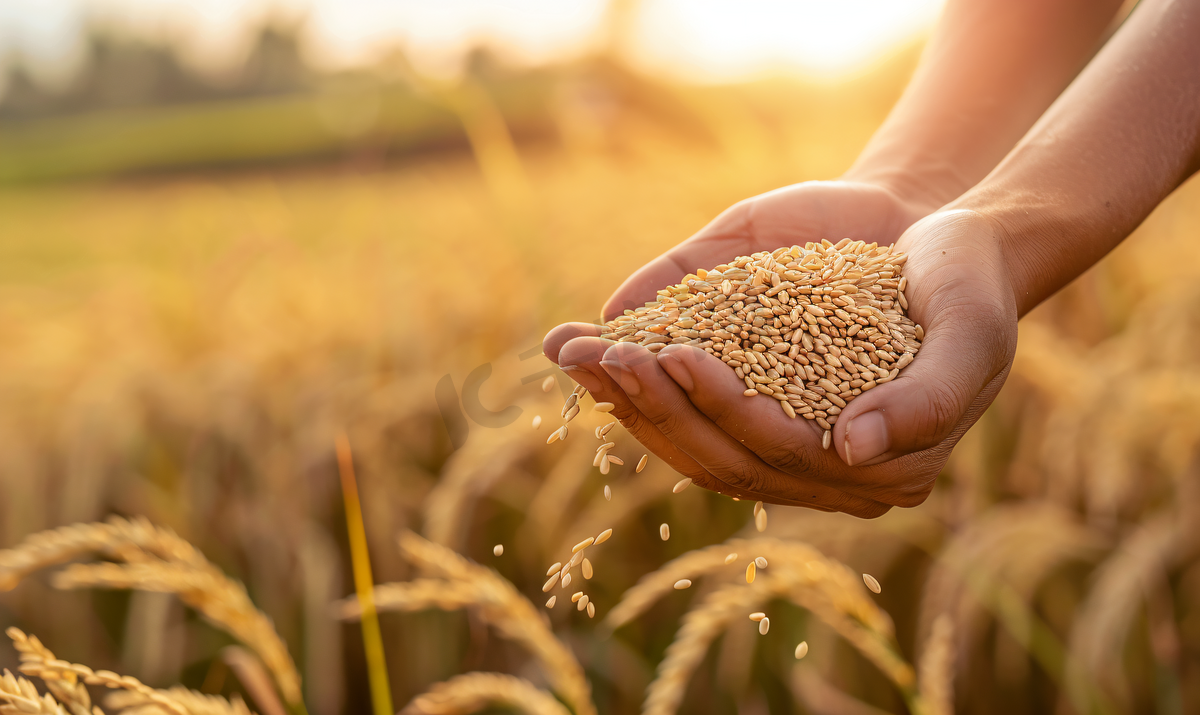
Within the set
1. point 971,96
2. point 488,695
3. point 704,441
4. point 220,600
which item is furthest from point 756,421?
point 971,96

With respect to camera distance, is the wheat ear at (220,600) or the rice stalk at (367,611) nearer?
the wheat ear at (220,600)

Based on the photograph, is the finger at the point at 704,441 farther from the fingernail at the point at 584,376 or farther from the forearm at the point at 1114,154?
the forearm at the point at 1114,154

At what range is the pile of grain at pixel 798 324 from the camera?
88cm

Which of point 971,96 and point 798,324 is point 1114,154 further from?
point 798,324

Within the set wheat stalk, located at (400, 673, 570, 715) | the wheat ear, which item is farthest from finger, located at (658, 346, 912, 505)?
the wheat ear

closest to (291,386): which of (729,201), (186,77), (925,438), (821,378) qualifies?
(729,201)

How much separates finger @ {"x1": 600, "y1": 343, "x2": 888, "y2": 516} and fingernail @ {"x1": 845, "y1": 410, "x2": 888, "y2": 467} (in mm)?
127

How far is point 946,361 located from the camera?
779 millimetres

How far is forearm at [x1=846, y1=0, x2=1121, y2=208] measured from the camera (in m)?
1.24

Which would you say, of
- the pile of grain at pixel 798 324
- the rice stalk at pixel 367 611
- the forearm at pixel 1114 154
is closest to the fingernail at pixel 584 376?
the pile of grain at pixel 798 324

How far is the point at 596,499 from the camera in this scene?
1460 millimetres

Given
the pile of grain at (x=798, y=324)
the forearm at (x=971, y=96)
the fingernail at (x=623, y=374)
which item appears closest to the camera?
the fingernail at (x=623, y=374)

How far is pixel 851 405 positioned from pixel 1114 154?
577mm

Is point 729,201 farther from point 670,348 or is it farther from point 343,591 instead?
point 343,591
